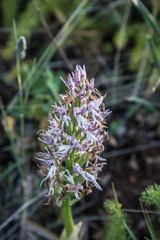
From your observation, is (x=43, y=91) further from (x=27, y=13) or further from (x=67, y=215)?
(x=67, y=215)

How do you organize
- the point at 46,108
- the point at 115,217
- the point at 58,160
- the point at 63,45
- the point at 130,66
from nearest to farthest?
the point at 58,160 < the point at 115,217 < the point at 46,108 < the point at 130,66 < the point at 63,45

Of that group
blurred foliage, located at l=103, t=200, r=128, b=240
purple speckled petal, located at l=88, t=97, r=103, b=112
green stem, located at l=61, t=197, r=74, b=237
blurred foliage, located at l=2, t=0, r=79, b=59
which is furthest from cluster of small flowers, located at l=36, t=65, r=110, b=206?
blurred foliage, located at l=2, t=0, r=79, b=59

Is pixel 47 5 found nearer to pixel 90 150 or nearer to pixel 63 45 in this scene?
pixel 63 45

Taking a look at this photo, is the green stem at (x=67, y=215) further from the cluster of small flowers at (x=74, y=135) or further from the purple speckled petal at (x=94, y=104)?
the purple speckled petal at (x=94, y=104)

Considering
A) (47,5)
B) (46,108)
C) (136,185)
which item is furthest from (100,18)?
(136,185)

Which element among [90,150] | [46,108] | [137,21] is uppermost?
[137,21]

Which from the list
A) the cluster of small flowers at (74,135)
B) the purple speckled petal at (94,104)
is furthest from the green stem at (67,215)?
the purple speckled petal at (94,104)
